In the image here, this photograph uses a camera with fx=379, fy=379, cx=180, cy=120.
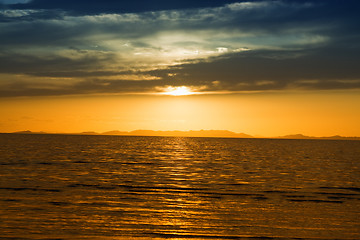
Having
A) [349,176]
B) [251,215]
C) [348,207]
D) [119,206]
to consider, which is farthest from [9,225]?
[349,176]

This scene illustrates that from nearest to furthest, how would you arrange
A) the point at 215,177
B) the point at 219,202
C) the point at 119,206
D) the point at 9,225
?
the point at 9,225 → the point at 119,206 → the point at 219,202 → the point at 215,177

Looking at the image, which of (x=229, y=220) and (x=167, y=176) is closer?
(x=229, y=220)

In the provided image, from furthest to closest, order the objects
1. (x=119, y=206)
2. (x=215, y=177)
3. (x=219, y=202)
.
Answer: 1. (x=215, y=177)
2. (x=219, y=202)
3. (x=119, y=206)

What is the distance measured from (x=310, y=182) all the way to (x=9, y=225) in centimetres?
3498

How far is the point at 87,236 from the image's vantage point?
2081cm

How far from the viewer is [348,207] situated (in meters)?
30.6

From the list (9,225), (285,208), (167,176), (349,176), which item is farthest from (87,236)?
(349,176)

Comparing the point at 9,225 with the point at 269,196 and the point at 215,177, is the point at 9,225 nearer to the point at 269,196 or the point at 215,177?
the point at 269,196

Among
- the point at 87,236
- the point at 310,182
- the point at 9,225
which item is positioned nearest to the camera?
the point at 87,236

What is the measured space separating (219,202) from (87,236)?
542 inches

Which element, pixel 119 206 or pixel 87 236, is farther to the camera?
pixel 119 206

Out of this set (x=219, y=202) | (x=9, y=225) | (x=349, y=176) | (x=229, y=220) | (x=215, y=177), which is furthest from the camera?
(x=349, y=176)

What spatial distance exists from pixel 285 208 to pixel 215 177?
Result: 65.9 ft

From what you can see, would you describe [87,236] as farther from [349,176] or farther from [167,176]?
[349,176]
